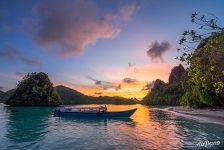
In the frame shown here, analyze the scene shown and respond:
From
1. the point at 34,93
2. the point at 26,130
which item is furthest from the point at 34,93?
the point at 26,130

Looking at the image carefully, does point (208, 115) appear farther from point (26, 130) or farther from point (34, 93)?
point (34, 93)

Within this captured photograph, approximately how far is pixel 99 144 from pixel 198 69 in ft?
49.8

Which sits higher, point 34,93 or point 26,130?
point 34,93

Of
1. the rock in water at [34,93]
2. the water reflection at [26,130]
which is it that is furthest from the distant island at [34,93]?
the water reflection at [26,130]

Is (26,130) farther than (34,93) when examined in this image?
No

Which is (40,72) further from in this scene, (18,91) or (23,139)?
(23,139)

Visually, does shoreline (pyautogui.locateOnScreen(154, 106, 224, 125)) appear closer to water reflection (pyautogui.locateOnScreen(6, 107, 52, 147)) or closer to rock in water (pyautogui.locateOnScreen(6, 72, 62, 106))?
water reflection (pyautogui.locateOnScreen(6, 107, 52, 147))

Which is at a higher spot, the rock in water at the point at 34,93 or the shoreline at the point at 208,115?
the rock in water at the point at 34,93

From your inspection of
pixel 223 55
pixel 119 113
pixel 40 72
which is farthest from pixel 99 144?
pixel 40 72

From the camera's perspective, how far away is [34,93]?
16062 cm

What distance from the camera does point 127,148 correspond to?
83.4 ft

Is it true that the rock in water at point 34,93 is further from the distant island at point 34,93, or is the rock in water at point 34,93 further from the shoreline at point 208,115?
the shoreline at point 208,115

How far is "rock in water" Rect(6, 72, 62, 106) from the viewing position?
158500 mm

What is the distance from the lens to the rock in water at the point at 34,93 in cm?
15850
